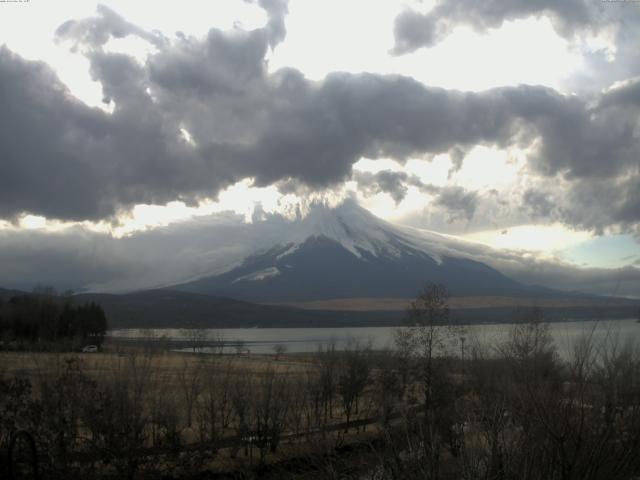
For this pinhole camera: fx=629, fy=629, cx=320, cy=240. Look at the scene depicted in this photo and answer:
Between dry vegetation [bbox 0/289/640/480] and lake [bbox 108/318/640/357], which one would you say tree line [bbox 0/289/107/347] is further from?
dry vegetation [bbox 0/289/640/480]

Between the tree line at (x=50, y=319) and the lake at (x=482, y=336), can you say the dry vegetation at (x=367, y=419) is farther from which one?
the tree line at (x=50, y=319)

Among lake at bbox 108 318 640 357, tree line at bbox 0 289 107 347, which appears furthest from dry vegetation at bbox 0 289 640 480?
tree line at bbox 0 289 107 347

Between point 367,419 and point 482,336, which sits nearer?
point 367,419

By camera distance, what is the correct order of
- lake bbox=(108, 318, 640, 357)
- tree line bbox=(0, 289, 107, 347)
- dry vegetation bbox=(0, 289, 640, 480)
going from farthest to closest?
tree line bbox=(0, 289, 107, 347), lake bbox=(108, 318, 640, 357), dry vegetation bbox=(0, 289, 640, 480)

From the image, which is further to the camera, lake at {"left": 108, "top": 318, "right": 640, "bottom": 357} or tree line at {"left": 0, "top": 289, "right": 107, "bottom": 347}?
tree line at {"left": 0, "top": 289, "right": 107, "bottom": 347}

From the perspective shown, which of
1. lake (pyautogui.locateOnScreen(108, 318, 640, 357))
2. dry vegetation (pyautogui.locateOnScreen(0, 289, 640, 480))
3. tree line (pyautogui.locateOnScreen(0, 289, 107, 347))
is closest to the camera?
dry vegetation (pyautogui.locateOnScreen(0, 289, 640, 480))

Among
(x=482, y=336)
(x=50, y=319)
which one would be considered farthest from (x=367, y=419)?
(x=50, y=319)

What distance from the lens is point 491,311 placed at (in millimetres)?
188000

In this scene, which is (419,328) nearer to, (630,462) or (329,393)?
(329,393)

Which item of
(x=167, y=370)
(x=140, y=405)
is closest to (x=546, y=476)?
(x=140, y=405)

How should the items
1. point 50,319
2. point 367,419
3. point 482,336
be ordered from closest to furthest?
point 367,419 → point 482,336 → point 50,319

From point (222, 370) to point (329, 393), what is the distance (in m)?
6.69

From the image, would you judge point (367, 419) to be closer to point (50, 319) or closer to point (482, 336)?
point (482, 336)

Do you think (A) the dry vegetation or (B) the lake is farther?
(B) the lake
